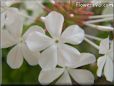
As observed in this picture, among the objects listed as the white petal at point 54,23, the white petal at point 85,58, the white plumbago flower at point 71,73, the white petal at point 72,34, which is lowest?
the white plumbago flower at point 71,73

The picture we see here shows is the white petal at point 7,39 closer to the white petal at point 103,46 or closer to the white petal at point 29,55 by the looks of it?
the white petal at point 29,55

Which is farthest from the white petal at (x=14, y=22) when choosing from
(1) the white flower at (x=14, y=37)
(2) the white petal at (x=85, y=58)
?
(2) the white petal at (x=85, y=58)

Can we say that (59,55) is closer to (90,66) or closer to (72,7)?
(72,7)

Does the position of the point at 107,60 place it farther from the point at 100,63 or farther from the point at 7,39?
the point at 7,39

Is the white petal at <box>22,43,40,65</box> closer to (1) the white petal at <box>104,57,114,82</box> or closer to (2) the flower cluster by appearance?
(2) the flower cluster

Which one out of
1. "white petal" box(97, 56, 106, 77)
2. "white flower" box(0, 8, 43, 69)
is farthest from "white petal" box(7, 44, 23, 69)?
"white petal" box(97, 56, 106, 77)

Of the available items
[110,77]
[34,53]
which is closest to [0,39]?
[34,53]

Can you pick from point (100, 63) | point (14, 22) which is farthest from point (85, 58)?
point (14, 22)
